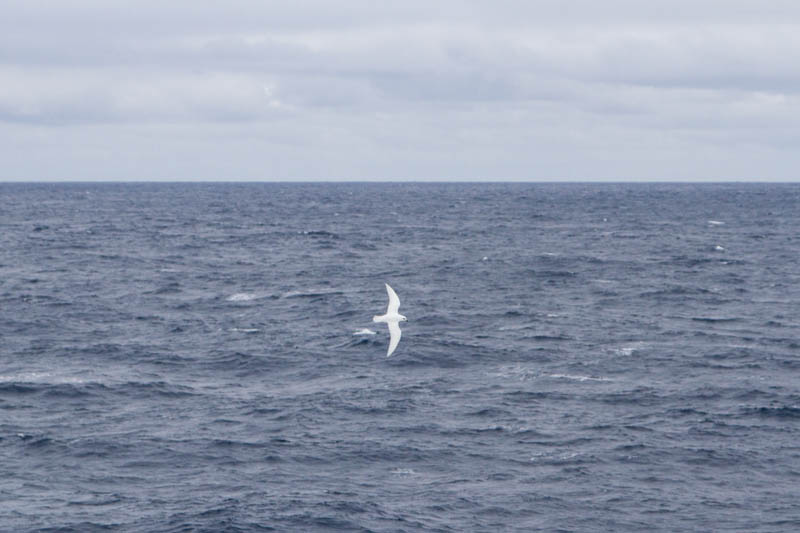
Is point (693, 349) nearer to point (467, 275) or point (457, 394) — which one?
point (457, 394)

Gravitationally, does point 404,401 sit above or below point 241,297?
below

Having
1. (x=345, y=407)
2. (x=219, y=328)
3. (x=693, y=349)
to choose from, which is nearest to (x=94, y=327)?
(x=219, y=328)

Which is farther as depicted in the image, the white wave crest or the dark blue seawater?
the white wave crest

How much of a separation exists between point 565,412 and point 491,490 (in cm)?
1204

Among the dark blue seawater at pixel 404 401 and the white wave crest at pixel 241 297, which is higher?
the white wave crest at pixel 241 297

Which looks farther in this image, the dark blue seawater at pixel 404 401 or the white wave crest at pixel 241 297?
the white wave crest at pixel 241 297

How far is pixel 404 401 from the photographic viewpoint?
191 ft

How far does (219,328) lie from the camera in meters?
80.0

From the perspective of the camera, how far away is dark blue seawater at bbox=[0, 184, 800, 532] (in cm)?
4331

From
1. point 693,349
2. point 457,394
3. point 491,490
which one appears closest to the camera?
point 491,490

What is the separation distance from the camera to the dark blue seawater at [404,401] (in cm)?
4331

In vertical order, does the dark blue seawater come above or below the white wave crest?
below

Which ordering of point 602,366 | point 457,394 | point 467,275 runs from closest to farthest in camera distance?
point 457,394
point 602,366
point 467,275

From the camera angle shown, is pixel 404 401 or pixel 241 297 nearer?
pixel 404 401
